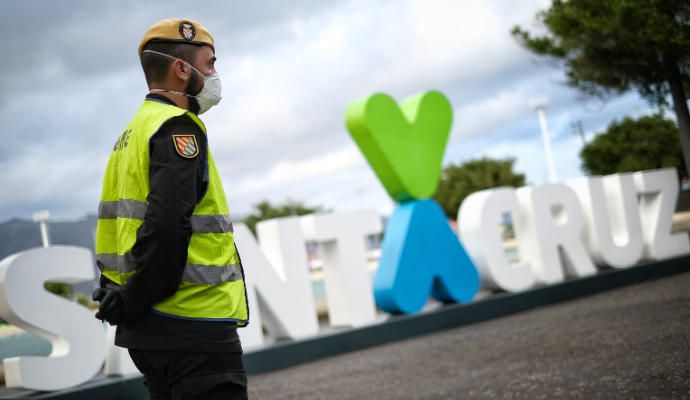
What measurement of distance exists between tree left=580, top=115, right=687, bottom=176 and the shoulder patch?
36.9m

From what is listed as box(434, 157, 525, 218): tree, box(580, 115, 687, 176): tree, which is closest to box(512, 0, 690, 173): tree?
box(580, 115, 687, 176): tree

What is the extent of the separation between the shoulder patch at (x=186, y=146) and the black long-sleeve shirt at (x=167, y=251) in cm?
1

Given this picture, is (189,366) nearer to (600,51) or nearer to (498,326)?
(498,326)

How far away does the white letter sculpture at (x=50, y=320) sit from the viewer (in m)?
7.27

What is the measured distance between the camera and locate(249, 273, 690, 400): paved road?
5457 millimetres

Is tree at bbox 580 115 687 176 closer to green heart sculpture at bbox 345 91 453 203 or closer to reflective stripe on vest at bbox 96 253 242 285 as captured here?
green heart sculpture at bbox 345 91 453 203

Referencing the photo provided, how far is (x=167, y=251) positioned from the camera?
2480 millimetres

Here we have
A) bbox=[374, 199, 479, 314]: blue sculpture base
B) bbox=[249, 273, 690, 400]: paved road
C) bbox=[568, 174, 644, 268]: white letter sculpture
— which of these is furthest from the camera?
bbox=[568, 174, 644, 268]: white letter sculpture

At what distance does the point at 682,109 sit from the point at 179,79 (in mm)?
13709

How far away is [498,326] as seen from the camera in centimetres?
991

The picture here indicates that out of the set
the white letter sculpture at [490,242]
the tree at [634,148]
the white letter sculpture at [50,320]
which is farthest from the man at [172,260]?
the tree at [634,148]

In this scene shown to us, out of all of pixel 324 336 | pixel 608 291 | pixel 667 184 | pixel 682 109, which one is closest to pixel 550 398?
pixel 324 336

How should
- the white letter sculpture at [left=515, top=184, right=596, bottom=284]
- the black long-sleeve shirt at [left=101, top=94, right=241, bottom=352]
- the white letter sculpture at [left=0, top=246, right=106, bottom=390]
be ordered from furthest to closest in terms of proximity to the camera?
the white letter sculpture at [left=515, top=184, right=596, bottom=284], the white letter sculpture at [left=0, top=246, right=106, bottom=390], the black long-sleeve shirt at [left=101, top=94, right=241, bottom=352]

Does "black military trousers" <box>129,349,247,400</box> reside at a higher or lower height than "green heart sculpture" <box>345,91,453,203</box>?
lower
